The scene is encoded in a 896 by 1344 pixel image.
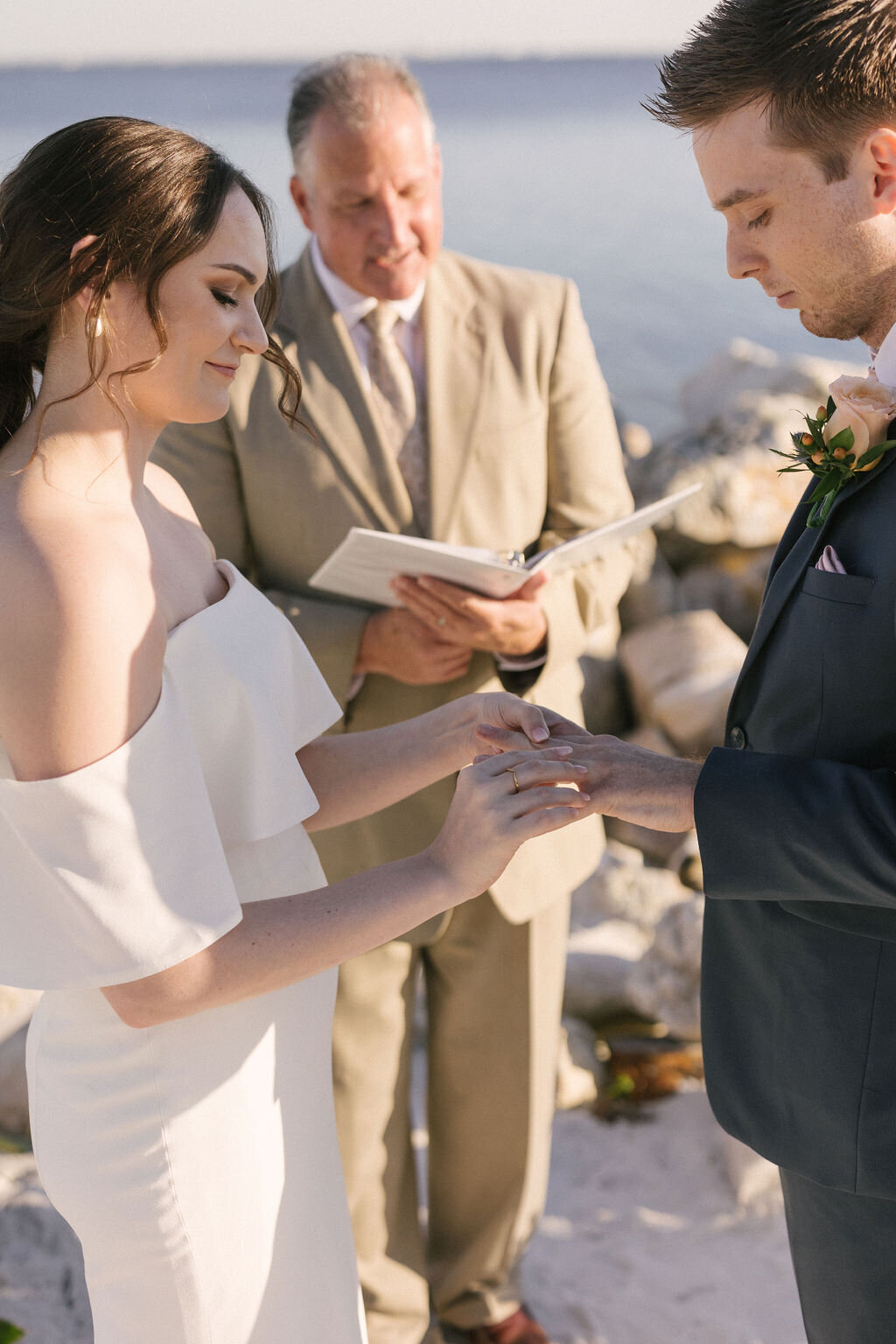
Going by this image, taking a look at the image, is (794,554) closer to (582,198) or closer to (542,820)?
(542,820)

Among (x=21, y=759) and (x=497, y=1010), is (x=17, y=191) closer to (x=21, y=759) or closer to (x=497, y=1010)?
(x=21, y=759)

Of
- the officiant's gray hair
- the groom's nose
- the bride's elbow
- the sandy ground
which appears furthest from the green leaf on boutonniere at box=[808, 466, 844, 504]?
the sandy ground

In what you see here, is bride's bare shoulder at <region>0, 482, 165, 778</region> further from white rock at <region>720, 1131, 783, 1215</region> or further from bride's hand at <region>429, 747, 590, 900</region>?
white rock at <region>720, 1131, 783, 1215</region>

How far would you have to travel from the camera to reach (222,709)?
1.67 meters

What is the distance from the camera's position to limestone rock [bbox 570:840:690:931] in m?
4.53

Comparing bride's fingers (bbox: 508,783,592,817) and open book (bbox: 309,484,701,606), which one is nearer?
bride's fingers (bbox: 508,783,592,817)

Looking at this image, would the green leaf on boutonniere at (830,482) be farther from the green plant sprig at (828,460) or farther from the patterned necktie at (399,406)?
the patterned necktie at (399,406)

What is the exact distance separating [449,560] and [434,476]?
0.43 metres

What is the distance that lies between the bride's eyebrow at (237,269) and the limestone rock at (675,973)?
8.86 ft

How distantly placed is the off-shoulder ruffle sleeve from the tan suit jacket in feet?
3.85

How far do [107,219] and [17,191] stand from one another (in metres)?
0.14

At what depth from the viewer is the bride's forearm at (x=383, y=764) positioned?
2.08 m

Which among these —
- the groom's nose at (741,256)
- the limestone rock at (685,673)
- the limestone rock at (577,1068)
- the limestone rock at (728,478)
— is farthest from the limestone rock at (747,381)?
the groom's nose at (741,256)

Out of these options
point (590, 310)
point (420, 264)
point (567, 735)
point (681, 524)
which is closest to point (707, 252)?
point (590, 310)
